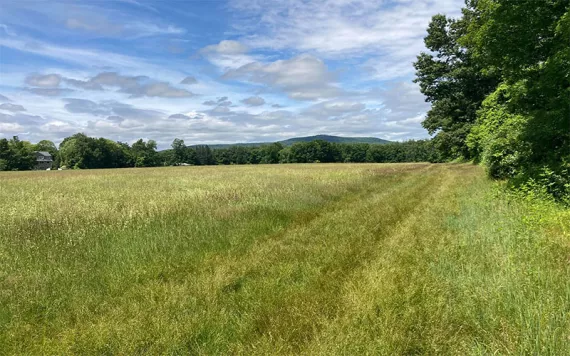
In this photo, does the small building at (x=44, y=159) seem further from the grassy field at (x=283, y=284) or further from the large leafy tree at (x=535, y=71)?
the large leafy tree at (x=535, y=71)

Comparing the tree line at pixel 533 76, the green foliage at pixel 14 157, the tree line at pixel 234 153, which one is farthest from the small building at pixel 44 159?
the tree line at pixel 533 76

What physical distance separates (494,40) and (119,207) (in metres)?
14.3

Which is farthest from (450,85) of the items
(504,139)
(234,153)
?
(234,153)

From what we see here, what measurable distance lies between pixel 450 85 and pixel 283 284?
4206 cm

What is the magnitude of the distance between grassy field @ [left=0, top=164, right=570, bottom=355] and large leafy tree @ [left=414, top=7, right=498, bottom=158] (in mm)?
34590

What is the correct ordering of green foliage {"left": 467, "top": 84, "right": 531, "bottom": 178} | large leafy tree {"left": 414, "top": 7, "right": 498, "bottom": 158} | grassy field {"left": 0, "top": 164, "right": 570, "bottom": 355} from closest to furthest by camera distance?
grassy field {"left": 0, "top": 164, "right": 570, "bottom": 355}, green foliage {"left": 467, "top": 84, "right": 531, "bottom": 178}, large leafy tree {"left": 414, "top": 7, "right": 498, "bottom": 158}

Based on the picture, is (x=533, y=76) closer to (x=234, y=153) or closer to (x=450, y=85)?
(x=450, y=85)

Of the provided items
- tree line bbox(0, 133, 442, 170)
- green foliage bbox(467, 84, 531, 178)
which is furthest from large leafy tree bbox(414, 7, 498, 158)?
tree line bbox(0, 133, 442, 170)

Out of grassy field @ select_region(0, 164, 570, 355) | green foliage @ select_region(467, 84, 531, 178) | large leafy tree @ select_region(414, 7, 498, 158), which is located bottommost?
grassy field @ select_region(0, 164, 570, 355)

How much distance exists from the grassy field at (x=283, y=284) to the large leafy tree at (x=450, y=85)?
34.6m

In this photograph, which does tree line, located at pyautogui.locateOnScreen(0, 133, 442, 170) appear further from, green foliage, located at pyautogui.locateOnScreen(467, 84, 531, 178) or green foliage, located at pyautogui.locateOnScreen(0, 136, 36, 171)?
green foliage, located at pyautogui.locateOnScreen(467, 84, 531, 178)

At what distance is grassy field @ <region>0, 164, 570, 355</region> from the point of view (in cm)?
371

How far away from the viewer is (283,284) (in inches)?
207

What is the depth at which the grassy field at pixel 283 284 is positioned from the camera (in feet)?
12.2
